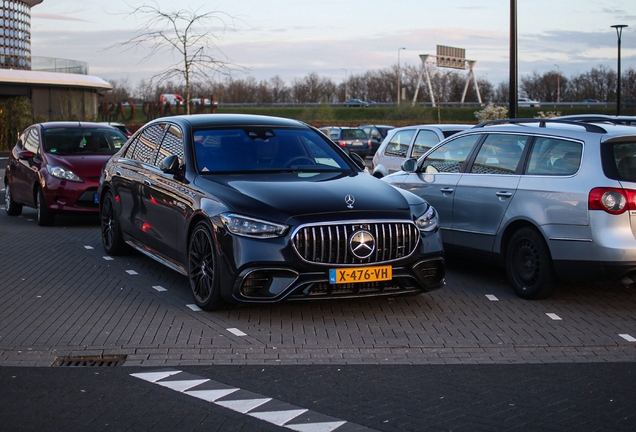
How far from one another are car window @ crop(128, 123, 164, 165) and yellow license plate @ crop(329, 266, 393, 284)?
296cm

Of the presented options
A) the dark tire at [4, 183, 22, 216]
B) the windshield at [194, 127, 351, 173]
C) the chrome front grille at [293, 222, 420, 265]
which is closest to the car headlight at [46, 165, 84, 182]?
the dark tire at [4, 183, 22, 216]

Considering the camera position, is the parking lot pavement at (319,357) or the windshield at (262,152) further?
the windshield at (262,152)

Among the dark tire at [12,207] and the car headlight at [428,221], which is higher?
the car headlight at [428,221]

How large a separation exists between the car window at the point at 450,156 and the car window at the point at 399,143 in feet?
17.6

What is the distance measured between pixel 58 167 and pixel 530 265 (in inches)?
314

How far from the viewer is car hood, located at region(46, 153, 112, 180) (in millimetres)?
12891

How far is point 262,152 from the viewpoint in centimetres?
809

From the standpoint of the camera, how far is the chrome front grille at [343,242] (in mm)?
6719

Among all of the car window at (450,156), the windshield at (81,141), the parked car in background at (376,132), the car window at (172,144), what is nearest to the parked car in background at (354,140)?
the parked car in background at (376,132)

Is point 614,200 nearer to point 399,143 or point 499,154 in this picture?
point 499,154

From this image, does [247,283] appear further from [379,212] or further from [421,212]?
[421,212]

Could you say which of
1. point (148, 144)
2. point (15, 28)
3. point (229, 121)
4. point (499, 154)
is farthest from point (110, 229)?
point (15, 28)

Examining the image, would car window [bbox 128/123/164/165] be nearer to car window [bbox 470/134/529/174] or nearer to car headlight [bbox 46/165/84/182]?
car window [bbox 470/134/529/174]

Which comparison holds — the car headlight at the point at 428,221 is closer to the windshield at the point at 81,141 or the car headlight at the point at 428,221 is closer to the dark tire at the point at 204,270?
the dark tire at the point at 204,270
